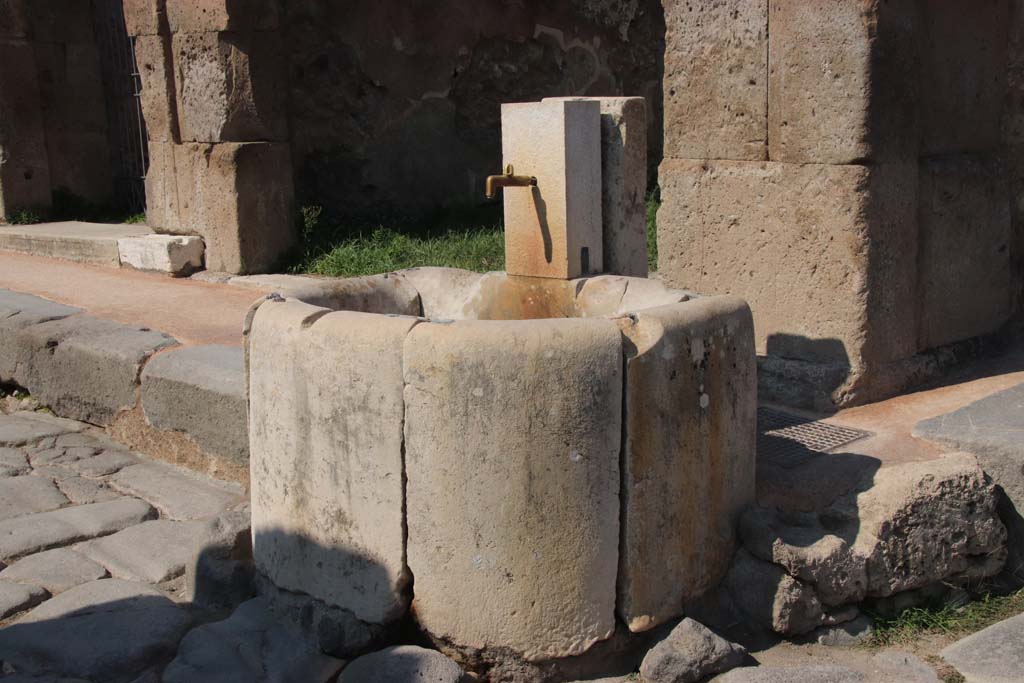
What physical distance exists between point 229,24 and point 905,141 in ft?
15.0

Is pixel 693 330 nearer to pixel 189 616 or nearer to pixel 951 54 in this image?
pixel 189 616

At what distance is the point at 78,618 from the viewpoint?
11.1 feet

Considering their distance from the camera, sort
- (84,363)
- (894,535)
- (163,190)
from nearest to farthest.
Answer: (894,535) < (84,363) < (163,190)

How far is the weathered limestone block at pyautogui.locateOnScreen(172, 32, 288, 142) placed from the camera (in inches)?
281

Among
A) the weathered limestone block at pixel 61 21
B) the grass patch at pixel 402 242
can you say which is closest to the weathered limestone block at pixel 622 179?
the grass patch at pixel 402 242

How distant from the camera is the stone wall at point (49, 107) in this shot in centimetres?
970

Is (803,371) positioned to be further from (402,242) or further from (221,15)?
(221,15)

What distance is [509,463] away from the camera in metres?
2.75

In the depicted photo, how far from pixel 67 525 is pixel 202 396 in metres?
0.74

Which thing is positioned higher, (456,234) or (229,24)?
(229,24)

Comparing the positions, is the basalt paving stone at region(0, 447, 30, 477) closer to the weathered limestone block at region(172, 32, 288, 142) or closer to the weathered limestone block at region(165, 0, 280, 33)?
the weathered limestone block at region(172, 32, 288, 142)

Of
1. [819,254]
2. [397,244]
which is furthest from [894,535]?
[397,244]

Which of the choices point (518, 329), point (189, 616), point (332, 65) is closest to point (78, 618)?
point (189, 616)

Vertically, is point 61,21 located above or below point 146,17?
above
